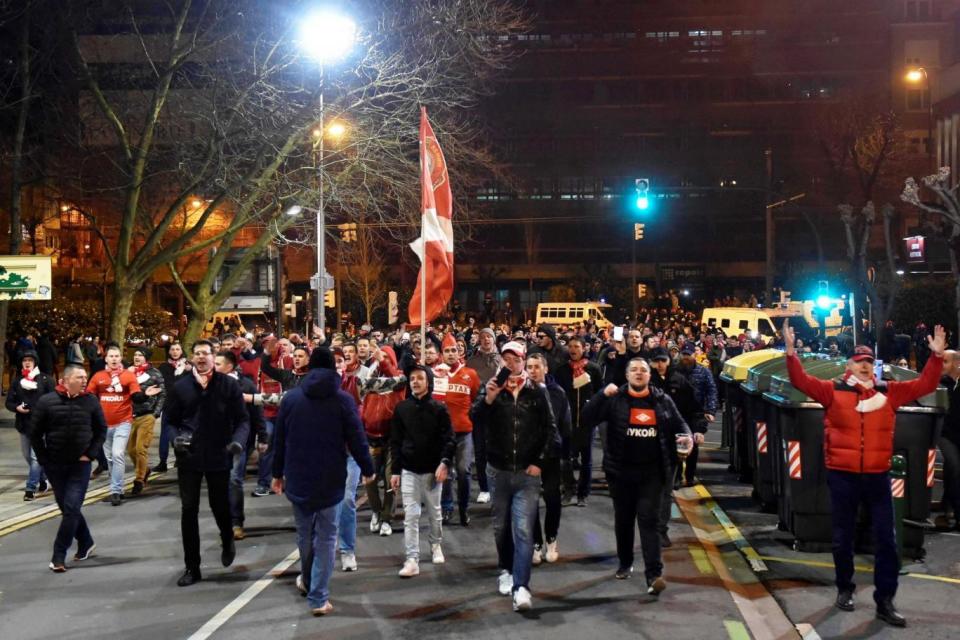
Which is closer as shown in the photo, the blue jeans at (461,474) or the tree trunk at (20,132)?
the blue jeans at (461,474)

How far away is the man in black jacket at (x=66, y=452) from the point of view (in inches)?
341

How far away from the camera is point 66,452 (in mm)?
8781

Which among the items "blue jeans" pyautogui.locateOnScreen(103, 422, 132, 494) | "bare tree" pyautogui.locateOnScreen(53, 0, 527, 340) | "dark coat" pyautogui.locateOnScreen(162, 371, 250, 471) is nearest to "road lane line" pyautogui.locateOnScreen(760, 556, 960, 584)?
"dark coat" pyautogui.locateOnScreen(162, 371, 250, 471)

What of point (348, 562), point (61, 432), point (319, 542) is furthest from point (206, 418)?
point (319, 542)

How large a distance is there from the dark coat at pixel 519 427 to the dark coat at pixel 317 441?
0.97 meters

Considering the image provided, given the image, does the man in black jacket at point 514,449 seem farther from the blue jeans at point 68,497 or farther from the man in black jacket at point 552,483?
the blue jeans at point 68,497

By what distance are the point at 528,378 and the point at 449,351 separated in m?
3.05

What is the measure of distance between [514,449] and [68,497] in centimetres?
388

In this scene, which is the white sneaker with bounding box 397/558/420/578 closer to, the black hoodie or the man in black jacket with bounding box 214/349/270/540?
the black hoodie

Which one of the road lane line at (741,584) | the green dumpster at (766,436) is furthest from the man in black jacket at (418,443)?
the green dumpster at (766,436)

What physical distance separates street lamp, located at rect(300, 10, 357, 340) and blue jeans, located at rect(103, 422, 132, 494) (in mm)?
4325

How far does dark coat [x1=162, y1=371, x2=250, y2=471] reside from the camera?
8.27m

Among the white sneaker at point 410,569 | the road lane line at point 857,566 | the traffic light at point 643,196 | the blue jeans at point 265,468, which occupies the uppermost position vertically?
the traffic light at point 643,196

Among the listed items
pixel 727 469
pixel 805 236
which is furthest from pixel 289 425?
pixel 805 236
